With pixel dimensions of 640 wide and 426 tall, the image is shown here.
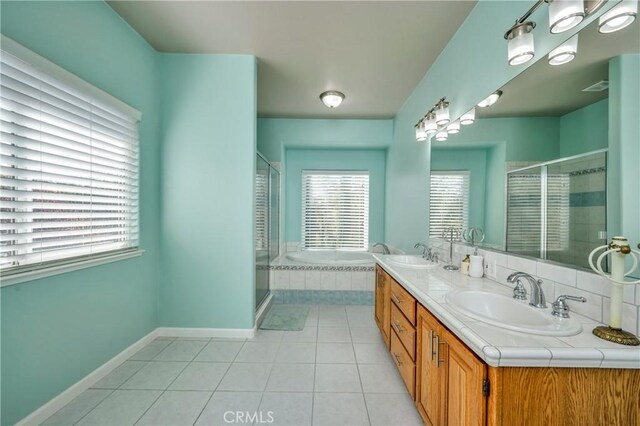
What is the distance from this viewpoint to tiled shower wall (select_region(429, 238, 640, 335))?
3.05 ft

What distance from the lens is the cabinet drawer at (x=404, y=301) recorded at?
61.4 inches

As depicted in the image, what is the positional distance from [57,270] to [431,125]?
2967mm

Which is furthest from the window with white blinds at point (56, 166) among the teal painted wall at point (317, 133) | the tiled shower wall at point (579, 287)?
the tiled shower wall at point (579, 287)

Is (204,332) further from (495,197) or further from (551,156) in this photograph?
(551,156)

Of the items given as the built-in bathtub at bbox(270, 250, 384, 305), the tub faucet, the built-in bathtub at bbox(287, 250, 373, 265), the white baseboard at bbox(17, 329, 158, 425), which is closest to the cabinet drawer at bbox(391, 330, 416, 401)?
the built-in bathtub at bbox(270, 250, 384, 305)

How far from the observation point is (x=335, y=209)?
14.5 feet

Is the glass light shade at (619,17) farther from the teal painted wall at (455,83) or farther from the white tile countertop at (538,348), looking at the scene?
the white tile countertop at (538,348)

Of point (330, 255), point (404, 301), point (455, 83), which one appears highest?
point (455, 83)

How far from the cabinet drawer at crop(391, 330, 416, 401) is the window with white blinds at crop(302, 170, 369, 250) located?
248 cm

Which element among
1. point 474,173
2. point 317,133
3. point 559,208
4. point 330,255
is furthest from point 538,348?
point 317,133

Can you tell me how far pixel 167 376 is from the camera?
193 centimetres

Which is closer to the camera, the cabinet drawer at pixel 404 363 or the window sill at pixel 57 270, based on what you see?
the window sill at pixel 57 270

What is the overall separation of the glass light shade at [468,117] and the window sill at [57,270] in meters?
2.85

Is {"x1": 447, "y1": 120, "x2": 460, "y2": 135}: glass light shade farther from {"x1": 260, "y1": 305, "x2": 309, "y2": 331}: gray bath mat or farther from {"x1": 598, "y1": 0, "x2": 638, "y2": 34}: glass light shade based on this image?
{"x1": 260, "y1": 305, "x2": 309, "y2": 331}: gray bath mat
